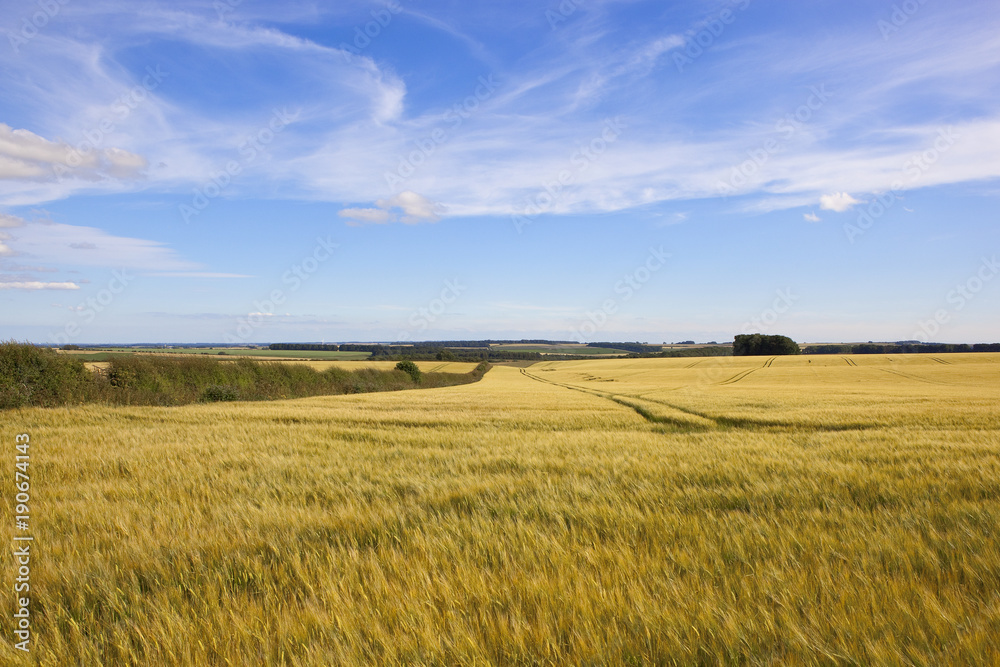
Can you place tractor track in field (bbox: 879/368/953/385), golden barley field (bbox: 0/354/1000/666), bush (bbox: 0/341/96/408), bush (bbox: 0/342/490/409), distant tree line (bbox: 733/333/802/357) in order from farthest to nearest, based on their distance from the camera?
1. distant tree line (bbox: 733/333/802/357)
2. tractor track in field (bbox: 879/368/953/385)
3. bush (bbox: 0/342/490/409)
4. bush (bbox: 0/341/96/408)
5. golden barley field (bbox: 0/354/1000/666)

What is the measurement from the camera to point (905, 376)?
4756 cm

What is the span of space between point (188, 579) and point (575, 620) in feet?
9.17

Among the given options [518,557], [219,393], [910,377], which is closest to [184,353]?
[219,393]

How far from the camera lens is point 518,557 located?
3.61m

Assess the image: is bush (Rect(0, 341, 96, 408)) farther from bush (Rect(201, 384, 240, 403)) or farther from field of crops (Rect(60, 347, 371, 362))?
bush (Rect(201, 384, 240, 403))

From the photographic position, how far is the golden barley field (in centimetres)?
240

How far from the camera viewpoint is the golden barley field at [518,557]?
240 centimetres

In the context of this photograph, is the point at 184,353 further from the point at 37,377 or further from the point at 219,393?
the point at 37,377

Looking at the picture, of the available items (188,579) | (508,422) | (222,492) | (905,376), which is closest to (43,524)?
(222,492)

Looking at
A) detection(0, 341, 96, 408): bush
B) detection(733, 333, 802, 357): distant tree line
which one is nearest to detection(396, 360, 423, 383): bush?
detection(0, 341, 96, 408): bush

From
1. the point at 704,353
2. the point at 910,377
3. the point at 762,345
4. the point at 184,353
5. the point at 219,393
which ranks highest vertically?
the point at 762,345

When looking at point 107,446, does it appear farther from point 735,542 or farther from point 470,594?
point 735,542

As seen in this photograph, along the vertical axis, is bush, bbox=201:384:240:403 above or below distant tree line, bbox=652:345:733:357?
below

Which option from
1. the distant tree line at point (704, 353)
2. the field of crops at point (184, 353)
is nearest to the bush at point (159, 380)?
the field of crops at point (184, 353)
